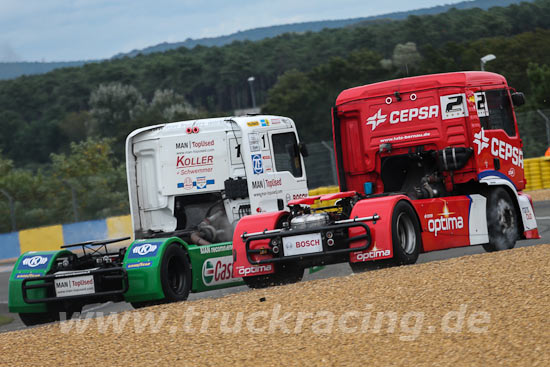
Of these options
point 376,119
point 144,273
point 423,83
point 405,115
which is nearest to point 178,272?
point 144,273

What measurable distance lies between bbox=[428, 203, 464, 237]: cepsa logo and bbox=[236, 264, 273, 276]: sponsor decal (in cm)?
215

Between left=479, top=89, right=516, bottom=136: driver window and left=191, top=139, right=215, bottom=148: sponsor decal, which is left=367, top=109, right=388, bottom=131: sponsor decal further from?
left=191, top=139, right=215, bottom=148: sponsor decal

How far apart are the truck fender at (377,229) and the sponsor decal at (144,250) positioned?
241 centimetres

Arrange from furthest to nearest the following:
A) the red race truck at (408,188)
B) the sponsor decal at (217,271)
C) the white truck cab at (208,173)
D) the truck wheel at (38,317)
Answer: the white truck cab at (208,173) < the sponsor decal at (217,271) < the truck wheel at (38,317) < the red race truck at (408,188)

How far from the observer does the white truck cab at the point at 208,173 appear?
47.0 ft

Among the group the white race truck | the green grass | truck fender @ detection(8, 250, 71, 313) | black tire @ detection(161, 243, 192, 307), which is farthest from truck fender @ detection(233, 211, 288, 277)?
the green grass

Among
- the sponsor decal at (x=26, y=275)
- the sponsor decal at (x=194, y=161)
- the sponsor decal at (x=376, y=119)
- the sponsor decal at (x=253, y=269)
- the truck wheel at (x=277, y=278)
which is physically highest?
the sponsor decal at (x=376, y=119)

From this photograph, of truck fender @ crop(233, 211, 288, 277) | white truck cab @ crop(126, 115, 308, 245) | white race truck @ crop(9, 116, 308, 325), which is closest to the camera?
truck fender @ crop(233, 211, 288, 277)

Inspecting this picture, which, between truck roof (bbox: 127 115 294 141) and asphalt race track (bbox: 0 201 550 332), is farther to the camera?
truck roof (bbox: 127 115 294 141)

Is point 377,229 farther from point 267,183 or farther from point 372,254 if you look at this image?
point 267,183

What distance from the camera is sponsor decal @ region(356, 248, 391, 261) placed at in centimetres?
1064

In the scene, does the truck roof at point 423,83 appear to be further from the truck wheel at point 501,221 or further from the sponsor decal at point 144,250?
the sponsor decal at point 144,250

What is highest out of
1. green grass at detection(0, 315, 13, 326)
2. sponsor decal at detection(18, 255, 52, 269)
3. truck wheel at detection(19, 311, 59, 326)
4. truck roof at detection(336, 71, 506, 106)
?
truck roof at detection(336, 71, 506, 106)

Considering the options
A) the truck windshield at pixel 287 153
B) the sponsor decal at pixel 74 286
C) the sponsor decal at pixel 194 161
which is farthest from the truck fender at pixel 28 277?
the truck windshield at pixel 287 153
